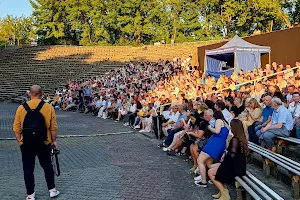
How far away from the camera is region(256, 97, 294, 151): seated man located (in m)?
7.00

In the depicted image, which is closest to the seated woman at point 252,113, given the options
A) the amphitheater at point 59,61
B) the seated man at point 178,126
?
the seated man at point 178,126

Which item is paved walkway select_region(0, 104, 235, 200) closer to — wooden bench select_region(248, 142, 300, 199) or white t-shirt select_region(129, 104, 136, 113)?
wooden bench select_region(248, 142, 300, 199)

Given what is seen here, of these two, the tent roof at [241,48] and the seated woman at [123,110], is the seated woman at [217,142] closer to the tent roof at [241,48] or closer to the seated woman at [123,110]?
the seated woman at [123,110]

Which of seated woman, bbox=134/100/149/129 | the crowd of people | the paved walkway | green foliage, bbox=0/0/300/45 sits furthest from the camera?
green foliage, bbox=0/0/300/45

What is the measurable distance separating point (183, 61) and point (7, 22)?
52.2 meters

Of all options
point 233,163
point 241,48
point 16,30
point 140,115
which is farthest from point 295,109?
point 16,30

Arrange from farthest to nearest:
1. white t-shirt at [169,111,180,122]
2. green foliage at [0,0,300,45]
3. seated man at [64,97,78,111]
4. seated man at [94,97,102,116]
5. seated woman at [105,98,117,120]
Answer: green foliage at [0,0,300,45] → seated man at [64,97,78,111] → seated man at [94,97,102,116] → seated woman at [105,98,117,120] → white t-shirt at [169,111,180,122]

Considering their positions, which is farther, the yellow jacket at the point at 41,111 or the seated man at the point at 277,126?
the seated man at the point at 277,126

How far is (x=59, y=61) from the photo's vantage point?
3728 cm

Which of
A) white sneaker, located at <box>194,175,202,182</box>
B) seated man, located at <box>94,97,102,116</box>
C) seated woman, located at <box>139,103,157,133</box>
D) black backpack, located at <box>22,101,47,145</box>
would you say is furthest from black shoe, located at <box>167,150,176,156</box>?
seated man, located at <box>94,97,102,116</box>

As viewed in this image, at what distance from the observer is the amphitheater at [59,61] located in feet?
105

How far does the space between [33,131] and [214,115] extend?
2.93m

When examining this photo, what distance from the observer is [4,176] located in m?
7.17

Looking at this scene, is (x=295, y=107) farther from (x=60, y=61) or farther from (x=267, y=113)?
(x=60, y=61)
